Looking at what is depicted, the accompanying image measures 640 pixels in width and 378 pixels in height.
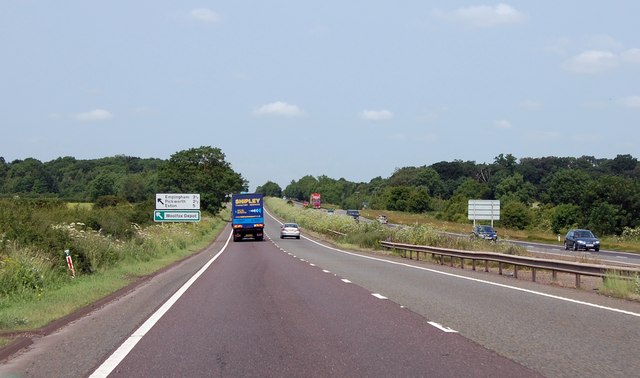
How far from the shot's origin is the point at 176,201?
61.1 m

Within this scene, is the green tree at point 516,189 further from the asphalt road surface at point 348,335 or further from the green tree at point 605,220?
the asphalt road surface at point 348,335

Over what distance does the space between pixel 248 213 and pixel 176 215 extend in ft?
30.0

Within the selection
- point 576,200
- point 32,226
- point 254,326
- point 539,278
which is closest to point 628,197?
point 576,200

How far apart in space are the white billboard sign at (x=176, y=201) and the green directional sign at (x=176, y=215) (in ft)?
1.68

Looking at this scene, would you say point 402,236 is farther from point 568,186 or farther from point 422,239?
point 568,186

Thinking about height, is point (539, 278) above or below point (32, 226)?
below

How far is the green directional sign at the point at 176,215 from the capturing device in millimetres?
58375

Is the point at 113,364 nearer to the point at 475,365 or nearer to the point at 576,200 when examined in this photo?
the point at 475,365

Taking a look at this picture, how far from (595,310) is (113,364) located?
952 centimetres

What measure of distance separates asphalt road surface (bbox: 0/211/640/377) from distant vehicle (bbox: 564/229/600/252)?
34030mm

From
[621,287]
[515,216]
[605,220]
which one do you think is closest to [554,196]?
[515,216]

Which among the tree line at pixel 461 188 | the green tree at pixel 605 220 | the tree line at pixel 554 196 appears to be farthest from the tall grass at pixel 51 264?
the tree line at pixel 554 196

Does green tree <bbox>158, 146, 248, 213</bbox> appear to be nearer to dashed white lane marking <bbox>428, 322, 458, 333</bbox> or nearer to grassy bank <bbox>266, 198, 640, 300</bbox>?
grassy bank <bbox>266, 198, 640, 300</bbox>

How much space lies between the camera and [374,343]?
388 inches
